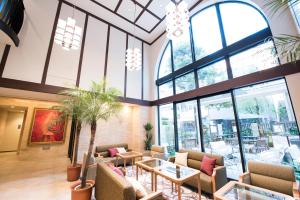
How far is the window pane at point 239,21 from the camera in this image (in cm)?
377

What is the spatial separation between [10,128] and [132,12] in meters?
10.5

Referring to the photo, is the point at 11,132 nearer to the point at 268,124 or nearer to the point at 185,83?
the point at 185,83

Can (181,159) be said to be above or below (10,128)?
below

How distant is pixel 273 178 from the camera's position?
2.54 m

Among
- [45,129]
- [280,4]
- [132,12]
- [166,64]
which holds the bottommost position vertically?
[45,129]

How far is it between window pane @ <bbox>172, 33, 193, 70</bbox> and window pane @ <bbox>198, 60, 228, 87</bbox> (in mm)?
853

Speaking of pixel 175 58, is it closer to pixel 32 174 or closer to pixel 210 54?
pixel 210 54

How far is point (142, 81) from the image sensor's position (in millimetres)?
7145

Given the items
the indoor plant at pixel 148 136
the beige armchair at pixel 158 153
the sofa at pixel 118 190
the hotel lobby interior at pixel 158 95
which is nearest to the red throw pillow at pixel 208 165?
the hotel lobby interior at pixel 158 95

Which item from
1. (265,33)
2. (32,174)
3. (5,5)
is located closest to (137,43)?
(5,5)

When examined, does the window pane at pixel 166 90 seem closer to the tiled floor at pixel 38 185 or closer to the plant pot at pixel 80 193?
the tiled floor at pixel 38 185

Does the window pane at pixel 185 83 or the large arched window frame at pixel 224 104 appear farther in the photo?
the window pane at pixel 185 83

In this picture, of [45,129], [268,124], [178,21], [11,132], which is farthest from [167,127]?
[11,132]

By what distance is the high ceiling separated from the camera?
215 inches
